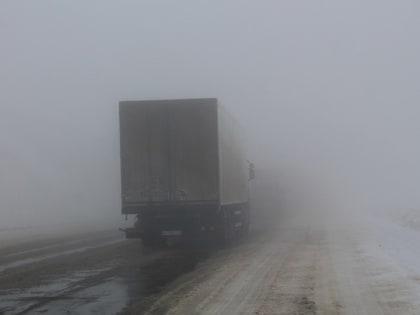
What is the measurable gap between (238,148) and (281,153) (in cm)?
2797

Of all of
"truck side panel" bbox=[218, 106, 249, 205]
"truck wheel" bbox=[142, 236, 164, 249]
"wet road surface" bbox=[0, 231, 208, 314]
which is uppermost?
"truck side panel" bbox=[218, 106, 249, 205]

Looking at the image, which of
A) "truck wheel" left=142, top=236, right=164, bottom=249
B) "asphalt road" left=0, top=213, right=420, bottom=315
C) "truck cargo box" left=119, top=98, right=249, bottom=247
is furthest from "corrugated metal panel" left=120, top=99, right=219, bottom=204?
"asphalt road" left=0, top=213, right=420, bottom=315

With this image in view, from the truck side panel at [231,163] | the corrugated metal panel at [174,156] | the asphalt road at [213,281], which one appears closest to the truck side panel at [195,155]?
the corrugated metal panel at [174,156]

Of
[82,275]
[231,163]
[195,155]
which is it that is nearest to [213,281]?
[82,275]

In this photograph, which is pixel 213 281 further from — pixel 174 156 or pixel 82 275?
pixel 174 156

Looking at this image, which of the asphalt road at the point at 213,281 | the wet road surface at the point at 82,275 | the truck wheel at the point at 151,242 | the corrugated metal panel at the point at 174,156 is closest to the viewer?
the asphalt road at the point at 213,281

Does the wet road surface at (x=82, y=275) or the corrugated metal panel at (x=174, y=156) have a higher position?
the corrugated metal panel at (x=174, y=156)

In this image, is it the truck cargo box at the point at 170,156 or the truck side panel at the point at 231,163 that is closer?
the truck cargo box at the point at 170,156

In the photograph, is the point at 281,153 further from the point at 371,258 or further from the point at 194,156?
the point at 371,258

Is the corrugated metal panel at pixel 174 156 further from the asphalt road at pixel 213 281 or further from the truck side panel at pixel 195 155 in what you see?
the asphalt road at pixel 213 281

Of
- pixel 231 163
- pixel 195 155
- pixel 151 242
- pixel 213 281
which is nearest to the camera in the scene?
pixel 213 281

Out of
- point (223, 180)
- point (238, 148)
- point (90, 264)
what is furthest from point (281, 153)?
point (90, 264)

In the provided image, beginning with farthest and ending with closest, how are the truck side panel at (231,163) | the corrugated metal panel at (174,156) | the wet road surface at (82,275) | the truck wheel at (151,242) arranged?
the truck side panel at (231,163) < the truck wheel at (151,242) < the corrugated metal panel at (174,156) < the wet road surface at (82,275)

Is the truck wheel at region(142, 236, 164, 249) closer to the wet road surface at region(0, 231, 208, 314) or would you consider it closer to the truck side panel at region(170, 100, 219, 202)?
the wet road surface at region(0, 231, 208, 314)
